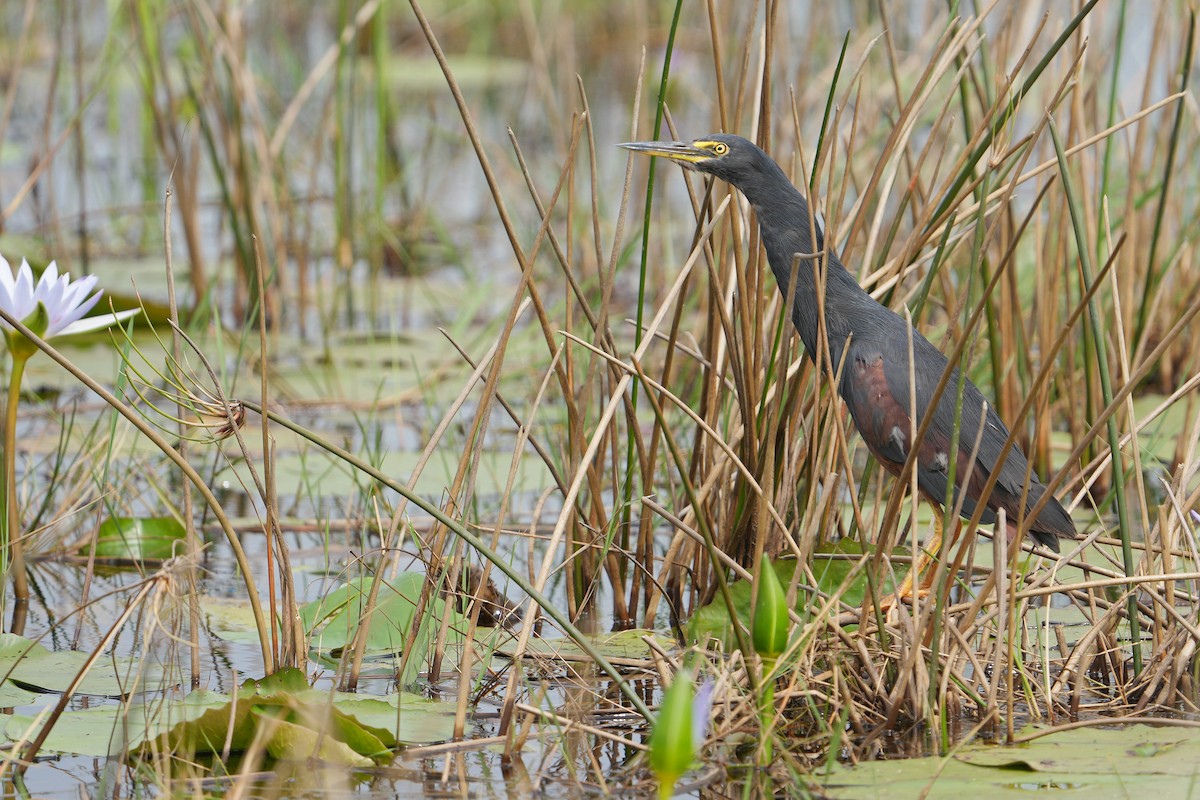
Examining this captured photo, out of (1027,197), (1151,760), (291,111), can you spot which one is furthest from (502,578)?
(1027,197)

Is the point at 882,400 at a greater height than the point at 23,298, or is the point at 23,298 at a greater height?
the point at 23,298

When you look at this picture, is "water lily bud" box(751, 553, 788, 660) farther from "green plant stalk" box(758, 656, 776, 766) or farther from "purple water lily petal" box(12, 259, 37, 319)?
"purple water lily petal" box(12, 259, 37, 319)

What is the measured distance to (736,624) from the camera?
2.01 meters

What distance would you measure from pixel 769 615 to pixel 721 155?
3.64 ft

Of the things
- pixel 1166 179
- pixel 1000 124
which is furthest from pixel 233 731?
pixel 1166 179

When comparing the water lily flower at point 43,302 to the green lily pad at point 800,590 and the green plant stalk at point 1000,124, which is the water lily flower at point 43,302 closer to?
the green lily pad at point 800,590

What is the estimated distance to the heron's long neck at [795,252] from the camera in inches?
105

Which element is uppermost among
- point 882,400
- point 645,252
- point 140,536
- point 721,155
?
point 721,155

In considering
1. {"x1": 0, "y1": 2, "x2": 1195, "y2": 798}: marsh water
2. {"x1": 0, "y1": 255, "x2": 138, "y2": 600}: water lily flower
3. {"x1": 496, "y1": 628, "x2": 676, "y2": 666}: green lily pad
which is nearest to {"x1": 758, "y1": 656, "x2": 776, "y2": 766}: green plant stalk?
{"x1": 0, "y1": 2, "x2": 1195, "y2": 798}: marsh water

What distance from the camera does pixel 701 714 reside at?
153 cm

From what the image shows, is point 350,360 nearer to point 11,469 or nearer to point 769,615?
point 11,469

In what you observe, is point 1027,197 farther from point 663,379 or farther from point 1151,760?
point 1151,760

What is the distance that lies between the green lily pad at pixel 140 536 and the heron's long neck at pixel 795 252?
1.33 metres

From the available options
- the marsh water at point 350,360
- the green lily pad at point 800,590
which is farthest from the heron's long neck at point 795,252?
the green lily pad at point 800,590
